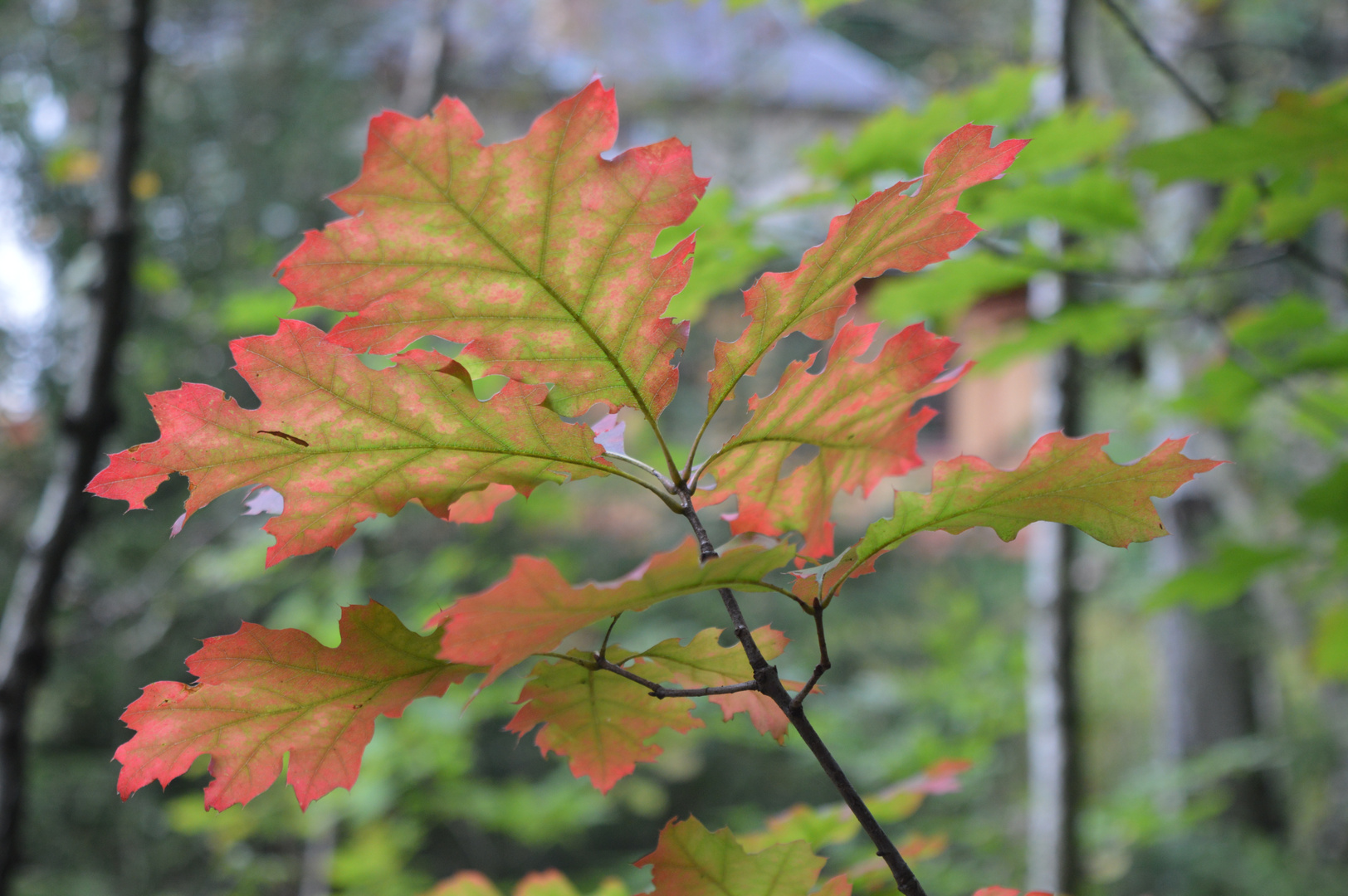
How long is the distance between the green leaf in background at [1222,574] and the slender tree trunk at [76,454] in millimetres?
1679

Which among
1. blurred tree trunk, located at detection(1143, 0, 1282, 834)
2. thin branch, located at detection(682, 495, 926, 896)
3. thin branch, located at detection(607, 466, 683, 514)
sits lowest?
thin branch, located at detection(682, 495, 926, 896)

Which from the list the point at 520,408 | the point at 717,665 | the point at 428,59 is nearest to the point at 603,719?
the point at 717,665

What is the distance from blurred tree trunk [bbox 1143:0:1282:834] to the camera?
4.01 metres

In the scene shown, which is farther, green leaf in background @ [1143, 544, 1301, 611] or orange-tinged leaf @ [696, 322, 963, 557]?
green leaf in background @ [1143, 544, 1301, 611]

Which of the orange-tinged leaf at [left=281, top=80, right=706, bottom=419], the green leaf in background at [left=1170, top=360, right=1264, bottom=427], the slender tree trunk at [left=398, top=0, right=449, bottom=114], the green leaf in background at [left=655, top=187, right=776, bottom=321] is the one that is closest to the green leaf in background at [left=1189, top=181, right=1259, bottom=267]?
the green leaf in background at [left=1170, top=360, right=1264, bottom=427]

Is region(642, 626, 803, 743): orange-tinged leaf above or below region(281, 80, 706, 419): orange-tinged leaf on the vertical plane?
below

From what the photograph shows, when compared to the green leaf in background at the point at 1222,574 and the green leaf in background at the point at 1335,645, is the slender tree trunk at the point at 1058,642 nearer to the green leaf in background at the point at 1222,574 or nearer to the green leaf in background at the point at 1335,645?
the green leaf in background at the point at 1222,574

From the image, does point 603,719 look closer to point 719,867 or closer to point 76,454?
point 719,867

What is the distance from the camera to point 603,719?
0.47 m

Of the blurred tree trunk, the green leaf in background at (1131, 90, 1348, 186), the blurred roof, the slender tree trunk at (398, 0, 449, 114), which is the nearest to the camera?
the green leaf in background at (1131, 90, 1348, 186)

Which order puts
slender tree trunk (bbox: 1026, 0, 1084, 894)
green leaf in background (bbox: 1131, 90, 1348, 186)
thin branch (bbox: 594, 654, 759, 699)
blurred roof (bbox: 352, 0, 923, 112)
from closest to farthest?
thin branch (bbox: 594, 654, 759, 699) < green leaf in background (bbox: 1131, 90, 1348, 186) < slender tree trunk (bbox: 1026, 0, 1084, 894) < blurred roof (bbox: 352, 0, 923, 112)

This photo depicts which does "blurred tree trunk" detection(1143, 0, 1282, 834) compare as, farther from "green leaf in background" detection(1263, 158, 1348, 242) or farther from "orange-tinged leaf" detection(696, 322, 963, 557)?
"orange-tinged leaf" detection(696, 322, 963, 557)

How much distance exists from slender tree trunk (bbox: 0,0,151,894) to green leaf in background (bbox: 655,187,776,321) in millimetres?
685

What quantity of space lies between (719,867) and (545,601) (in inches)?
7.8
